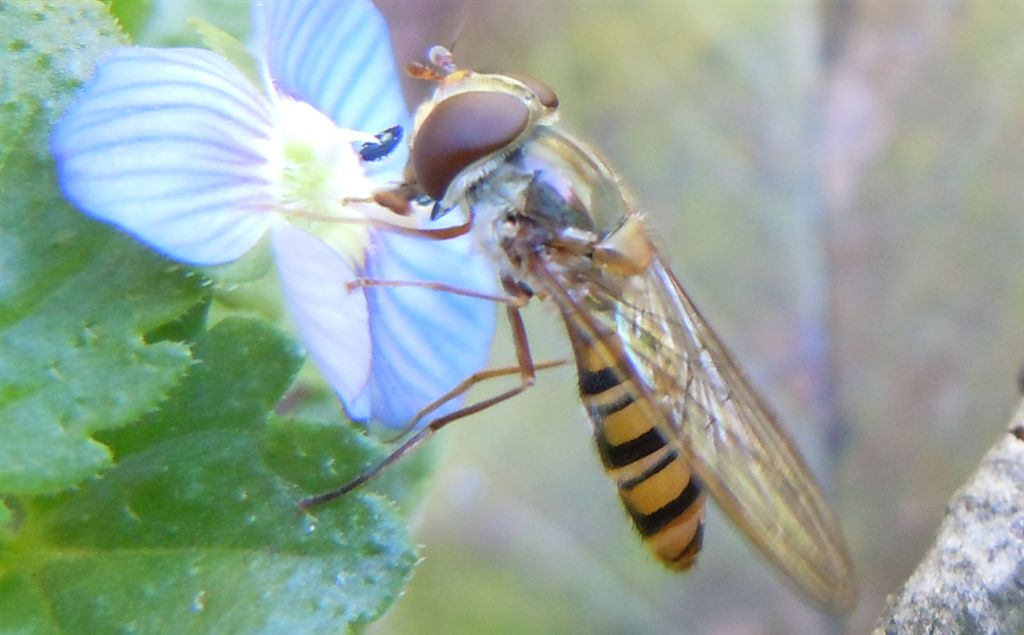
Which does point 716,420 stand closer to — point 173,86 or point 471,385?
point 471,385

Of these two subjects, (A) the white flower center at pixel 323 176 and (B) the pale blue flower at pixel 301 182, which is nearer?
(B) the pale blue flower at pixel 301 182

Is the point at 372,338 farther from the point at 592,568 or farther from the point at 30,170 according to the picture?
the point at 592,568

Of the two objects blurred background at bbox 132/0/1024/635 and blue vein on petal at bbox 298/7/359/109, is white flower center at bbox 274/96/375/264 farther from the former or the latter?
blurred background at bbox 132/0/1024/635

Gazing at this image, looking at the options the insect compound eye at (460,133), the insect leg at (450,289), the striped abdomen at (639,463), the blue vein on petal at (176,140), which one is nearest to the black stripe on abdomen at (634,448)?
the striped abdomen at (639,463)

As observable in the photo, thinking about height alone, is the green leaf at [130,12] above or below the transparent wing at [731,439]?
above

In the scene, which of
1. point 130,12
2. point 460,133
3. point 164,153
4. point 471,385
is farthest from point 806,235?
point 164,153

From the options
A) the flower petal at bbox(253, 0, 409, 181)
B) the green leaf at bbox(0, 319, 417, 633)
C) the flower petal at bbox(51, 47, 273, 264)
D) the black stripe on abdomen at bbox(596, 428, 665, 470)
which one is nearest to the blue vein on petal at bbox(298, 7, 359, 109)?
the flower petal at bbox(253, 0, 409, 181)

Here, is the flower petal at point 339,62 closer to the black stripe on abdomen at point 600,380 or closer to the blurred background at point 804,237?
the black stripe on abdomen at point 600,380
